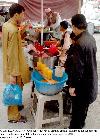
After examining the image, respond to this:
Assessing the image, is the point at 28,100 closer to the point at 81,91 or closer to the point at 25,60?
the point at 25,60

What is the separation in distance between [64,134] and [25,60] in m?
1.31

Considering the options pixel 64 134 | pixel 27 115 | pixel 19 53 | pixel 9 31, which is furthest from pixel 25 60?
pixel 64 134

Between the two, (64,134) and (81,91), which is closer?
(64,134)

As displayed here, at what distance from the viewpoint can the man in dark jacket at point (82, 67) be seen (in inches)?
117

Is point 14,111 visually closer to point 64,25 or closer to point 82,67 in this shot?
point 82,67

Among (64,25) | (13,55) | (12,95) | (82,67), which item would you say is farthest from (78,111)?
(64,25)

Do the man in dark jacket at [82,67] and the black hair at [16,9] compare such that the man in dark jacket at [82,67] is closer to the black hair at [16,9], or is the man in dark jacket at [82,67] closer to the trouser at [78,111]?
the trouser at [78,111]

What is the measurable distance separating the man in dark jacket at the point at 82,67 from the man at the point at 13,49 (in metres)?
0.75

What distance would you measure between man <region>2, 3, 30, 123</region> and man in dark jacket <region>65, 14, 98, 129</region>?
75 cm

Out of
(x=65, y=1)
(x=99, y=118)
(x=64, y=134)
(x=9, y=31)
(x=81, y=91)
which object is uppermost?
(x=65, y=1)

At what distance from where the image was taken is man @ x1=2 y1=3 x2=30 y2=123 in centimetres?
342

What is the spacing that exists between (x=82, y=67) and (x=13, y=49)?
0.93 meters

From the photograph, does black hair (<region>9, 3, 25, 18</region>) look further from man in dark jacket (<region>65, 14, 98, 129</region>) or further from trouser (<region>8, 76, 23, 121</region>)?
trouser (<region>8, 76, 23, 121</region>)

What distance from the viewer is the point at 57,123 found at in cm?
385
